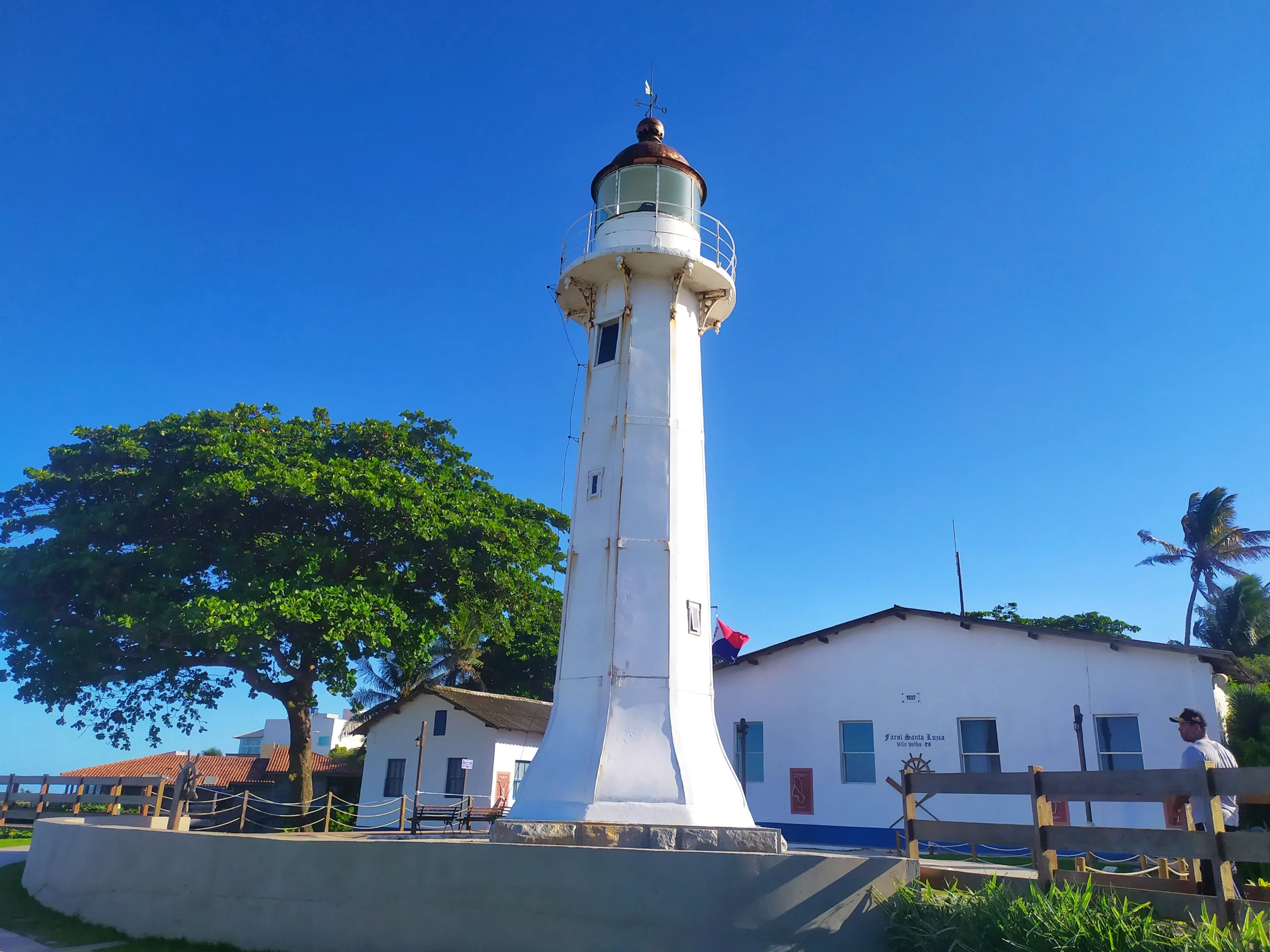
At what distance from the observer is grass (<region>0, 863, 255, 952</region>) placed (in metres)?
9.82

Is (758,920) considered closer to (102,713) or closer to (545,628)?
(102,713)

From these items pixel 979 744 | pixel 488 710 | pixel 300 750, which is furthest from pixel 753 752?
pixel 300 750

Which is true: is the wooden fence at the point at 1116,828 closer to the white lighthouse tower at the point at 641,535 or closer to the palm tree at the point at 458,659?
the white lighthouse tower at the point at 641,535

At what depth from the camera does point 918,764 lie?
18031mm

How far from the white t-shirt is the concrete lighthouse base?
13.7ft

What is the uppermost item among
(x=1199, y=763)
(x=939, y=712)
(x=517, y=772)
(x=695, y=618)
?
(x=695, y=618)

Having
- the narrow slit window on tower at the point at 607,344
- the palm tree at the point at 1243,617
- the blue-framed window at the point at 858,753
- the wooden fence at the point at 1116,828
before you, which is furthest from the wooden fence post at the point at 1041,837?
the palm tree at the point at 1243,617

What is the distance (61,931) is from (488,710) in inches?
595

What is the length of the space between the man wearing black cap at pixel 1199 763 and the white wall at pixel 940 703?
9824 millimetres

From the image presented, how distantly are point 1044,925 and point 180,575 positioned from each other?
19.4m

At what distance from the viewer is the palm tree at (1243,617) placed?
114ft

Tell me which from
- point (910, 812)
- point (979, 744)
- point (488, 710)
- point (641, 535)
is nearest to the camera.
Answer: point (910, 812)

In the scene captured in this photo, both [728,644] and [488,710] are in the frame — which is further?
[488,710]

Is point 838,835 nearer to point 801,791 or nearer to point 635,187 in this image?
point 801,791
